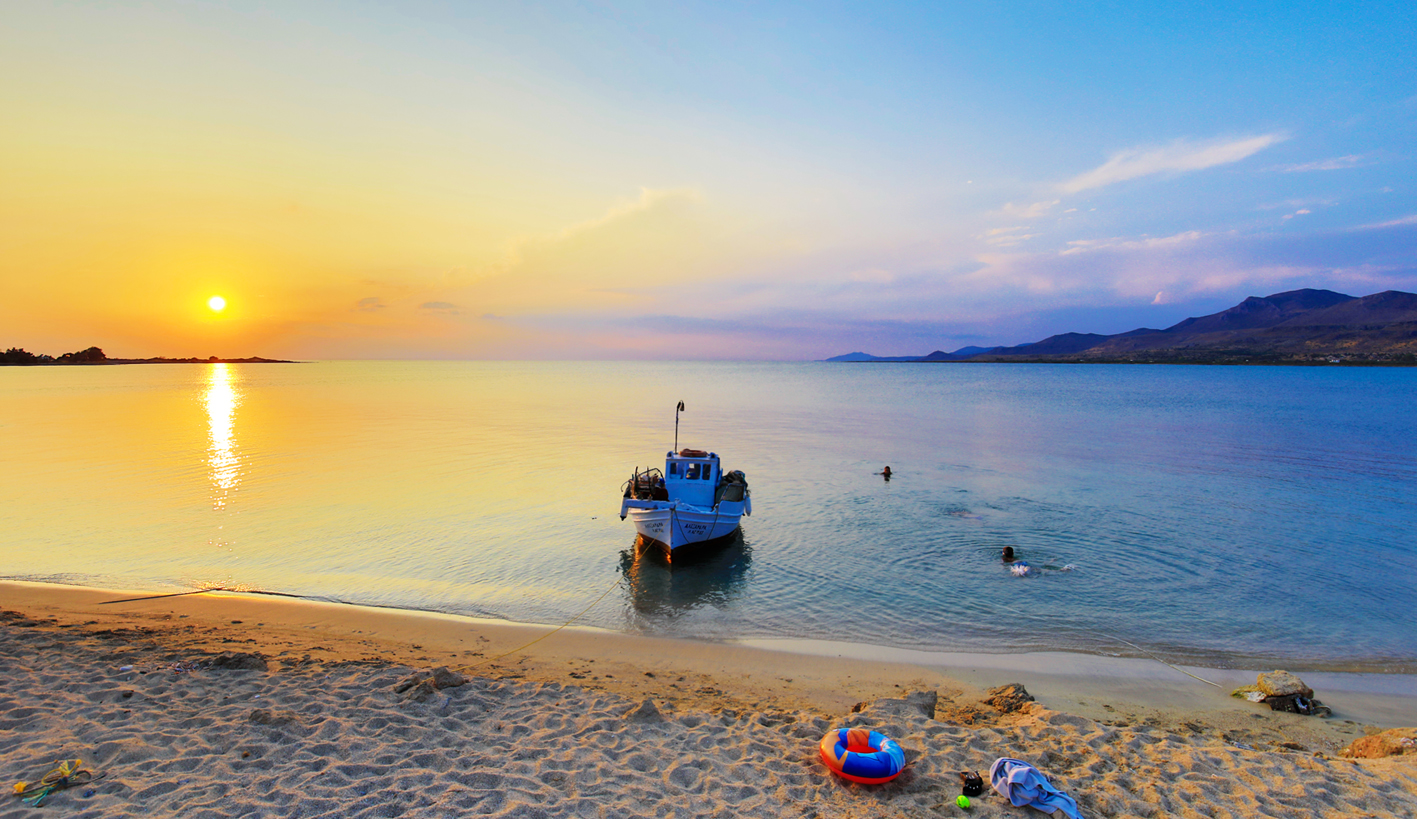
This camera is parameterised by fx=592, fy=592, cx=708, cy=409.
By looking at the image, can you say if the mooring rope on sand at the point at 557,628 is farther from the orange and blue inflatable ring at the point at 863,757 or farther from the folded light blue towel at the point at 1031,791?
the folded light blue towel at the point at 1031,791

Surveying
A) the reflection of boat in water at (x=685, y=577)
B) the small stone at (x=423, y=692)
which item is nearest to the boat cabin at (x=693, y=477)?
the reflection of boat in water at (x=685, y=577)

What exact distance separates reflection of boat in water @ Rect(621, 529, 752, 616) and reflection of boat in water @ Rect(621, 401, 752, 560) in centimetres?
43

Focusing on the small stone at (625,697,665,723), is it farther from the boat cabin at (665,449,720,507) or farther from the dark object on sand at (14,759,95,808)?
the boat cabin at (665,449,720,507)

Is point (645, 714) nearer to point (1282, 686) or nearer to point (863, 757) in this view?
point (863, 757)

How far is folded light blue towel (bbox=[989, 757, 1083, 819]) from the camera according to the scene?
22.4 ft

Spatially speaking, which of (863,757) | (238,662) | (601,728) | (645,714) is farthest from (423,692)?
(863,757)

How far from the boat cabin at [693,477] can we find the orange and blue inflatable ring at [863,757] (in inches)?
542

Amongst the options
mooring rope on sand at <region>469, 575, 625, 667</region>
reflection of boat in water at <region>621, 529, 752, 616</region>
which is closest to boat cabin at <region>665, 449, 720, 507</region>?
reflection of boat in water at <region>621, 529, 752, 616</region>

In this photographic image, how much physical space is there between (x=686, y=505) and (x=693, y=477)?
269cm

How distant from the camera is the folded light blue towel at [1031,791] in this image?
6.81m

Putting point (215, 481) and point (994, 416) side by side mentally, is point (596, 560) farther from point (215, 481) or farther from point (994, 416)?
point (994, 416)

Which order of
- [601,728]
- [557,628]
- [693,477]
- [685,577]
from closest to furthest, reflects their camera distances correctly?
[601,728], [557,628], [685,577], [693,477]

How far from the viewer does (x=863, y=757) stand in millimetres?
7375

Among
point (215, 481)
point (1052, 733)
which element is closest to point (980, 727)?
point (1052, 733)
